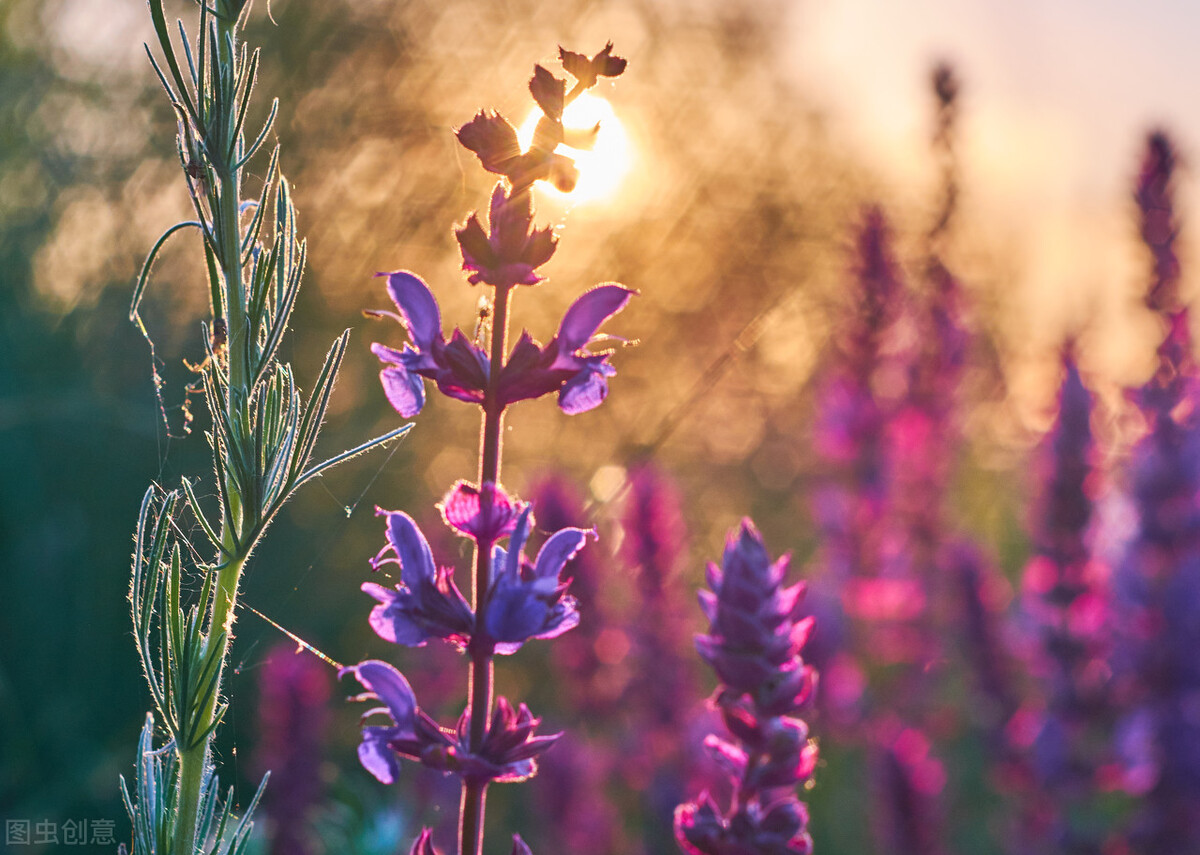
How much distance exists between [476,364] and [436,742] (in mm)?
233

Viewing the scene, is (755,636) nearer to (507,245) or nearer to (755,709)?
(755,709)

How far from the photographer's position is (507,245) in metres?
0.61

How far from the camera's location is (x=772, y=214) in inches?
147

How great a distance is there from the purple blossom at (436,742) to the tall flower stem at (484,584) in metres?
0.01

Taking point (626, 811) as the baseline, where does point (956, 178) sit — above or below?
above

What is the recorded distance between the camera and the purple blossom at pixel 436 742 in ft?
1.88

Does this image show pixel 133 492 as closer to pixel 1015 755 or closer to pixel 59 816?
pixel 59 816

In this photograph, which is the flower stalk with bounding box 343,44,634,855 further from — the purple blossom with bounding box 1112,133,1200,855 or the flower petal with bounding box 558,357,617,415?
the purple blossom with bounding box 1112,133,1200,855

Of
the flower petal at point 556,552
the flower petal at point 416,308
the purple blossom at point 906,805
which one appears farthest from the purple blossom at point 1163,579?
the flower petal at point 416,308

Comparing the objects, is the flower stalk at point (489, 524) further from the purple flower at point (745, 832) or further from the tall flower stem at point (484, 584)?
the purple flower at point (745, 832)

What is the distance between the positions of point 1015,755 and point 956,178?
3.69ft

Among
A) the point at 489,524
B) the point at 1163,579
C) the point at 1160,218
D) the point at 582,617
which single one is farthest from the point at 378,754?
the point at 1160,218

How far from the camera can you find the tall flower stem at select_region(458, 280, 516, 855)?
580mm

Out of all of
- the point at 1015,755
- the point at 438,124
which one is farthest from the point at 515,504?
the point at 438,124
